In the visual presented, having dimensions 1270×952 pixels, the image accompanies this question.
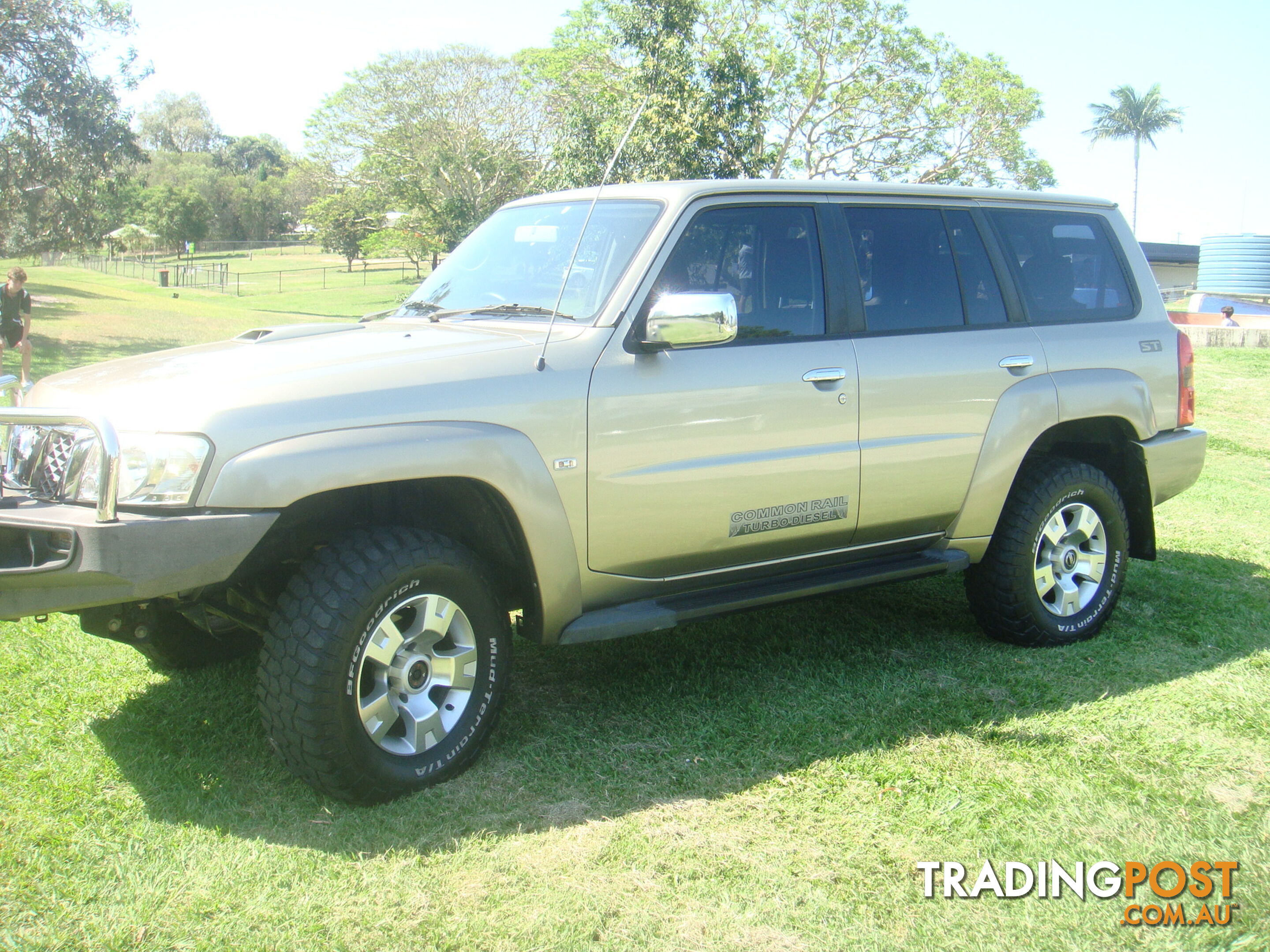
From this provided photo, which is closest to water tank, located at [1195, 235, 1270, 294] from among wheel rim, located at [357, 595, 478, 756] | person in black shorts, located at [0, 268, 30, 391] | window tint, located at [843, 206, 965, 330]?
person in black shorts, located at [0, 268, 30, 391]

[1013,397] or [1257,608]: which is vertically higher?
[1013,397]

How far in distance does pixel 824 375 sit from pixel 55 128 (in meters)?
23.8

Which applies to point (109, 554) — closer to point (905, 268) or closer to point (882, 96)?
point (905, 268)

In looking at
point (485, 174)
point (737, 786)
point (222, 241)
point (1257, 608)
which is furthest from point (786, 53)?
point (222, 241)

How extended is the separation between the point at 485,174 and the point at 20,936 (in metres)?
48.5

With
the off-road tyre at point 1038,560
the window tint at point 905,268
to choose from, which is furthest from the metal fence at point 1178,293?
the window tint at point 905,268

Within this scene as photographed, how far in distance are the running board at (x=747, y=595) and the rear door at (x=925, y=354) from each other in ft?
0.43

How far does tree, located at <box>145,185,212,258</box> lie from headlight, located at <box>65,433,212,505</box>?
83750 millimetres

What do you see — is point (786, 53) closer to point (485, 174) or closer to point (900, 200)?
point (485, 174)

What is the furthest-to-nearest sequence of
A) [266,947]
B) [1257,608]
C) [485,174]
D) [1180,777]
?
[485,174] < [1257,608] < [1180,777] < [266,947]

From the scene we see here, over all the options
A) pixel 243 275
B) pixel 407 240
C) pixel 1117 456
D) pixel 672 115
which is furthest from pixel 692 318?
pixel 243 275

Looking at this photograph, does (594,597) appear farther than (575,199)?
No

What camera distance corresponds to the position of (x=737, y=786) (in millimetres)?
3533

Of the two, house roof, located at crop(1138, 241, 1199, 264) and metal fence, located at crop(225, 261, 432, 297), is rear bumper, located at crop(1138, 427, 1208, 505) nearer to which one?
metal fence, located at crop(225, 261, 432, 297)
